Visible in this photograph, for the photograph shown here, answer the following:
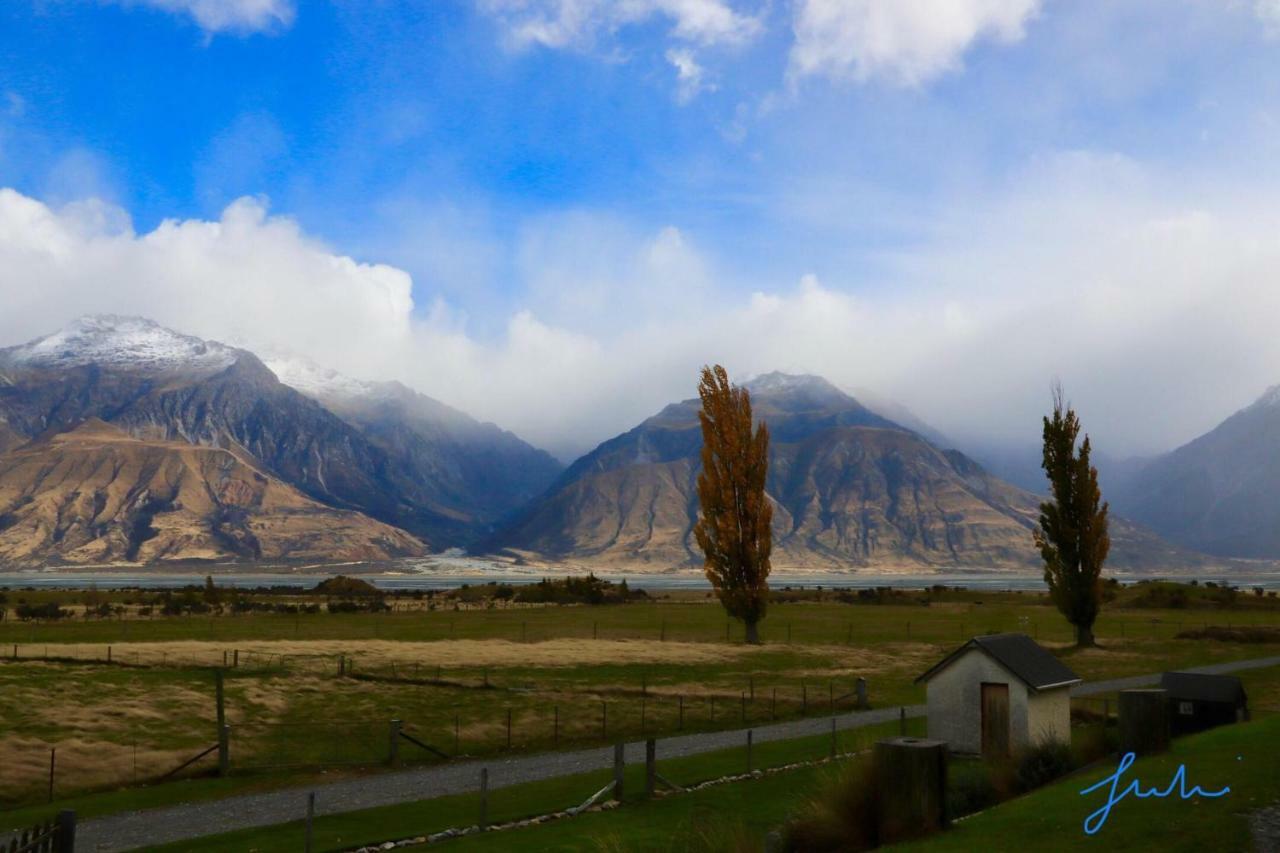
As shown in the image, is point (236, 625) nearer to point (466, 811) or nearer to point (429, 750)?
point (429, 750)

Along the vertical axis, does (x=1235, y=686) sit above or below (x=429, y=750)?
above

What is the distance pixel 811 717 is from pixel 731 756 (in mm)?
10350

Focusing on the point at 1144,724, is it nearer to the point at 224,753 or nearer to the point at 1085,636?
the point at 224,753

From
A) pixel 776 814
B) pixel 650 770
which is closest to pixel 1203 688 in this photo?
pixel 776 814

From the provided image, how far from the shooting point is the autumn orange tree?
70.4 metres

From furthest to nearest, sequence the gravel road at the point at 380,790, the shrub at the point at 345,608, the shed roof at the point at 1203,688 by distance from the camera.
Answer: the shrub at the point at 345,608, the shed roof at the point at 1203,688, the gravel road at the point at 380,790

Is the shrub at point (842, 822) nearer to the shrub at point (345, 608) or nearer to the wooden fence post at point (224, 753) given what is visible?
the wooden fence post at point (224, 753)

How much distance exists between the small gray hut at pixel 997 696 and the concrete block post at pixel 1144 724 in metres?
10.9

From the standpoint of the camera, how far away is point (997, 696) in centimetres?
2838

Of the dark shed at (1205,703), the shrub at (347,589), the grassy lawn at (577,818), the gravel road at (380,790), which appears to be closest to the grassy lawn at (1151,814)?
the grassy lawn at (577,818)

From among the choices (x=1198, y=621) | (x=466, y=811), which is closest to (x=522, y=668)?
(x=466, y=811)

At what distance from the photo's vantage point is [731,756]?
97.8ft

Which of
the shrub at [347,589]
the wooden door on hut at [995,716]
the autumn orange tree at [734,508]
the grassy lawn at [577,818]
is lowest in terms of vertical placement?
the shrub at [347,589]

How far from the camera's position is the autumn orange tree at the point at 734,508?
231 feet
